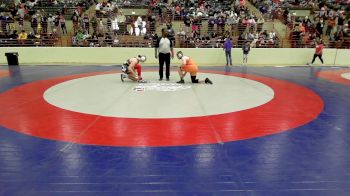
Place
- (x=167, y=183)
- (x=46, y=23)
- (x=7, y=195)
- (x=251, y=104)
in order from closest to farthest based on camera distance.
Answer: (x=7, y=195), (x=167, y=183), (x=251, y=104), (x=46, y=23)

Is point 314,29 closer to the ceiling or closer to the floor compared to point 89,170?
closer to the ceiling

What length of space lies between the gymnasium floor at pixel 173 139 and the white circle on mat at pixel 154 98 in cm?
3

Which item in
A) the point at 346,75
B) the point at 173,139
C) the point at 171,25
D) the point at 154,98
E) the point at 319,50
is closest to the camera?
the point at 173,139

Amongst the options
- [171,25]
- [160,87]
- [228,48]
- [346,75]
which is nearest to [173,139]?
[160,87]

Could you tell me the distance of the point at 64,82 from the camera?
→ 1123cm

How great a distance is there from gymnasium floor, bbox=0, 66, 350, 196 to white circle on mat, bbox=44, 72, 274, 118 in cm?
3

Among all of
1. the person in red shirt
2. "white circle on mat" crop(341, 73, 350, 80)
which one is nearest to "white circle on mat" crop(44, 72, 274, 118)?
"white circle on mat" crop(341, 73, 350, 80)

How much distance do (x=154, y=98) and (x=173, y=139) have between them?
305 centimetres

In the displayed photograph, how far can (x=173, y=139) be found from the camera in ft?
19.1

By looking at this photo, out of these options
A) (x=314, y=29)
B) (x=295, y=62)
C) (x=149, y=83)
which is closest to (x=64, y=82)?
(x=149, y=83)

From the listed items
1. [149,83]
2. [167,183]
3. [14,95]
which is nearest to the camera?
[167,183]

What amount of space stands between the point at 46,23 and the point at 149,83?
10.6 m

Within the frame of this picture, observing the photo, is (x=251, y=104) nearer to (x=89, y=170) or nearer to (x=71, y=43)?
(x=89, y=170)

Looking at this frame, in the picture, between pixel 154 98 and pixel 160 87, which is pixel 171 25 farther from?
pixel 154 98
